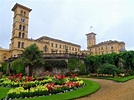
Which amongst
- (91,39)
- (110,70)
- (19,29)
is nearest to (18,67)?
(110,70)

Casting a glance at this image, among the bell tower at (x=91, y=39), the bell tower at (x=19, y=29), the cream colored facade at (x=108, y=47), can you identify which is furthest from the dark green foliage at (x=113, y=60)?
the bell tower at (x=91, y=39)

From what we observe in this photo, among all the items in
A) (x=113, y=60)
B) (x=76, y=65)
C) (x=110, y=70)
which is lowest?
(x=110, y=70)

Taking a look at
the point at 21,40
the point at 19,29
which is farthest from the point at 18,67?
the point at 19,29

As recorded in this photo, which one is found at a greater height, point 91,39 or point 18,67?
point 91,39

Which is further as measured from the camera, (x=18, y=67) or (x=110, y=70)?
(x=18, y=67)

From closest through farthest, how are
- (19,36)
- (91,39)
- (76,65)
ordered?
(76,65) < (19,36) < (91,39)

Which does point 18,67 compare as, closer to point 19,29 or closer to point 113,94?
point 19,29

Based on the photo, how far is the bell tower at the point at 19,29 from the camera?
1823 inches

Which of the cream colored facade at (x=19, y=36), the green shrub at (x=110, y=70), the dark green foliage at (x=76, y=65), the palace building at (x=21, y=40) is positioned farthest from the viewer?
the palace building at (x=21, y=40)

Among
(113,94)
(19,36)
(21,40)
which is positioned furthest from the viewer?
(19,36)

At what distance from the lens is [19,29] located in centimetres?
4931

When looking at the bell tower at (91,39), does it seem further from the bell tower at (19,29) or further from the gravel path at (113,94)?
the gravel path at (113,94)

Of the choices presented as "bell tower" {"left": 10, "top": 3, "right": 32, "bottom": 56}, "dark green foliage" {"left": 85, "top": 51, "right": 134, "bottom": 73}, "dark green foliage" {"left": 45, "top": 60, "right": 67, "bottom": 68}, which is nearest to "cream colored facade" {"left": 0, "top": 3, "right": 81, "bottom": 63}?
"bell tower" {"left": 10, "top": 3, "right": 32, "bottom": 56}

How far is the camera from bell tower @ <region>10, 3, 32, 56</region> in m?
46.3
